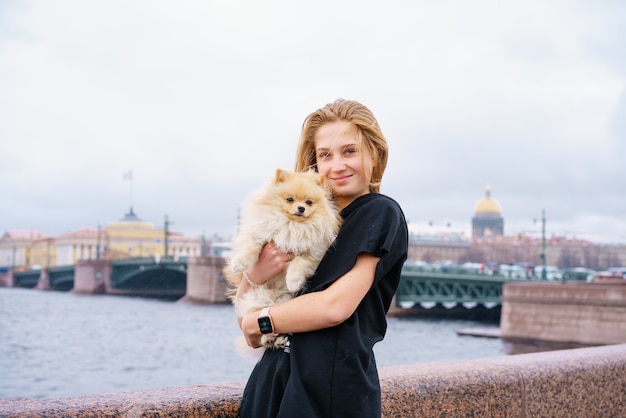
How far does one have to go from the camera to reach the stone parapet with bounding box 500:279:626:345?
20891 millimetres

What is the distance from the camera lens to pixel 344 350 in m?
1.75

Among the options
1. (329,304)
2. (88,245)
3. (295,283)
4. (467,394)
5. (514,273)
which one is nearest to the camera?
(329,304)

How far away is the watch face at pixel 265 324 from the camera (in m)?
1.83

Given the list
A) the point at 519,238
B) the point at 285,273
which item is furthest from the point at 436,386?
the point at 519,238

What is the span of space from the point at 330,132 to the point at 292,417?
29.9 inches

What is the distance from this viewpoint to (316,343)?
1778 mm

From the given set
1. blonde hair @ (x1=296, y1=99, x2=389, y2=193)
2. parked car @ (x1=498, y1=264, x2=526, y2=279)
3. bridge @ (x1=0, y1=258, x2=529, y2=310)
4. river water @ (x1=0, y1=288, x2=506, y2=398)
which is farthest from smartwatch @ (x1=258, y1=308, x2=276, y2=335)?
bridge @ (x1=0, y1=258, x2=529, y2=310)

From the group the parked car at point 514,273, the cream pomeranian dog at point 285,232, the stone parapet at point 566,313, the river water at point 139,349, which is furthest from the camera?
the parked car at point 514,273

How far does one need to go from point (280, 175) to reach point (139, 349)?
25.8 m

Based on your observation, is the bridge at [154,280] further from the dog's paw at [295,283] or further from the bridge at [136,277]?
the dog's paw at [295,283]

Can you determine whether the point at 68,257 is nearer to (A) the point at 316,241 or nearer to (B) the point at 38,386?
(B) the point at 38,386

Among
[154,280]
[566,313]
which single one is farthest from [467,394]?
[154,280]

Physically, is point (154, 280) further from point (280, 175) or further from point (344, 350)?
point (344, 350)

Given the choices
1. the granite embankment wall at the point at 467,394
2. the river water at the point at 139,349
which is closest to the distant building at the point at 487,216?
the river water at the point at 139,349
